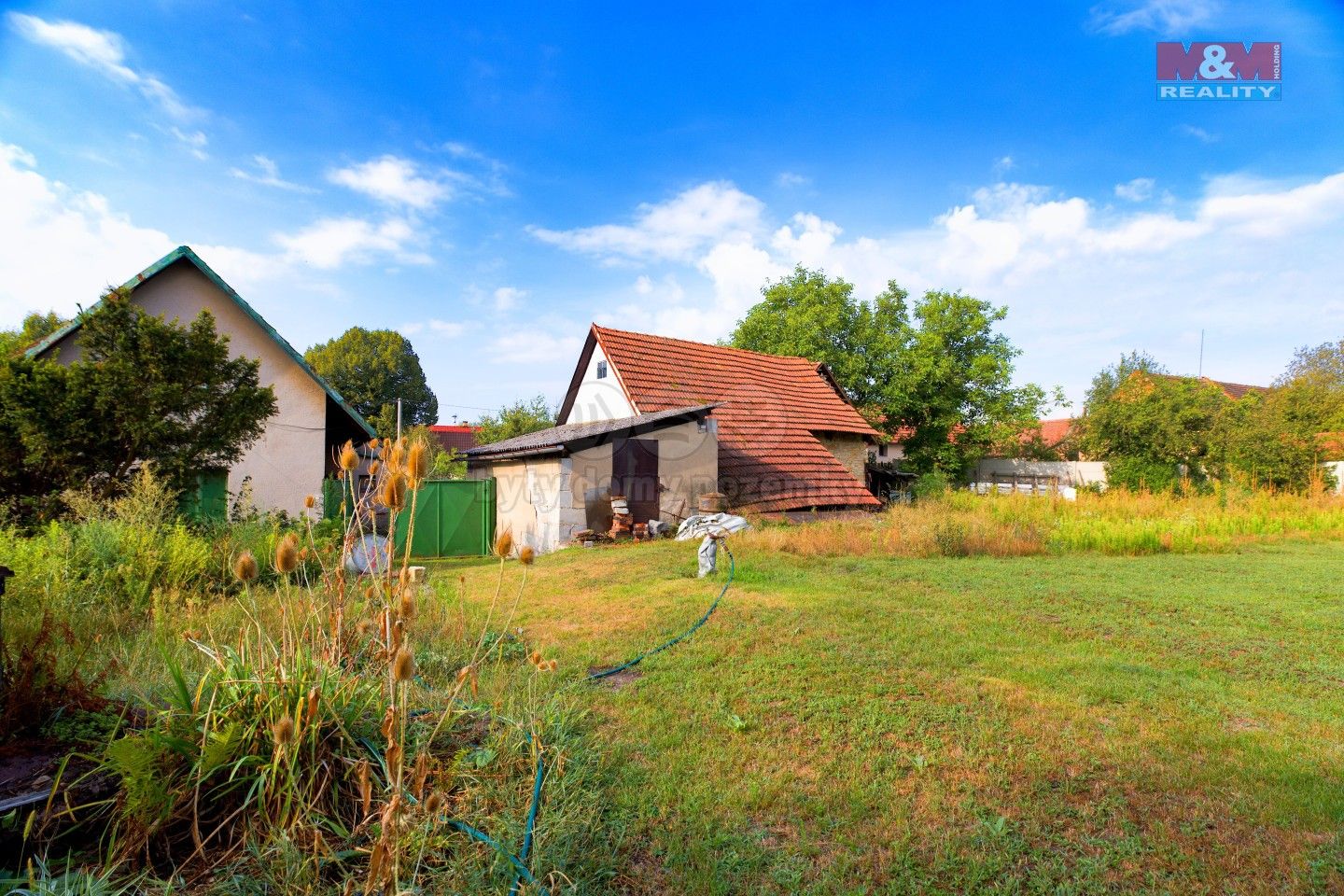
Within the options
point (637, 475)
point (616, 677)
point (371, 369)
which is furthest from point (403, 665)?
point (371, 369)

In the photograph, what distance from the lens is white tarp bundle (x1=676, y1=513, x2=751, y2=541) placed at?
12109 mm

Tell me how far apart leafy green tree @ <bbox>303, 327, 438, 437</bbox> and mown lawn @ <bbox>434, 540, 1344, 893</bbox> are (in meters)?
35.0

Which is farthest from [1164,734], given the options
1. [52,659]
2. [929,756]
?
[52,659]

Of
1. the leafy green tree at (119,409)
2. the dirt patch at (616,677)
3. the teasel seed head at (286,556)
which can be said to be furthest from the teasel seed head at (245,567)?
the leafy green tree at (119,409)

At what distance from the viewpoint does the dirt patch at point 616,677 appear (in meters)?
4.54

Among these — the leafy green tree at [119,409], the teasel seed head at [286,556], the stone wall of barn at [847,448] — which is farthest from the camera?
the stone wall of barn at [847,448]

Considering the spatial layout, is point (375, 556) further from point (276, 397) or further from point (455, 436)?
point (455, 436)

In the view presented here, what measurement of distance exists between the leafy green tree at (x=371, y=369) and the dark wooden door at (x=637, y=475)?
27.6m

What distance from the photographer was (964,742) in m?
3.57

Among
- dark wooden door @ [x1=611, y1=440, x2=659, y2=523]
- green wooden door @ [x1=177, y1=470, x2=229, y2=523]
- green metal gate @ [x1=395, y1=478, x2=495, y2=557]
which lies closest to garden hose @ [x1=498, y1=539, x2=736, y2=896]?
dark wooden door @ [x1=611, y1=440, x2=659, y2=523]

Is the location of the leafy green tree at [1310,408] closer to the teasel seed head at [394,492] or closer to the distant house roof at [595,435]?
the distant house roof at [595,435]

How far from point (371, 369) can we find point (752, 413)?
29.5 metres

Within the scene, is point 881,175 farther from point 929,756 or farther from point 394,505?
point 394,505

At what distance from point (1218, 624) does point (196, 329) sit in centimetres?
1344
